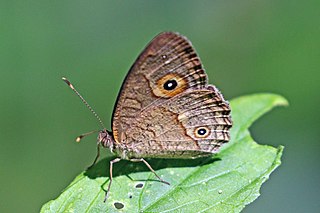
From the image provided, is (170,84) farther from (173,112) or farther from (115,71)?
(115,71)

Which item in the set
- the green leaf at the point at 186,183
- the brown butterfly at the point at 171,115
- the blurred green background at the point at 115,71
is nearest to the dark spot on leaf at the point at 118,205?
the green leaf at the point at 186,183

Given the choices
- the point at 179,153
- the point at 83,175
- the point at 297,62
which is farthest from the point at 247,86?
the point at 83,175

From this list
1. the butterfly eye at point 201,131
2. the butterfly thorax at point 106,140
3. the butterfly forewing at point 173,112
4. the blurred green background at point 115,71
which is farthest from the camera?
the blurred green background at point 115,71

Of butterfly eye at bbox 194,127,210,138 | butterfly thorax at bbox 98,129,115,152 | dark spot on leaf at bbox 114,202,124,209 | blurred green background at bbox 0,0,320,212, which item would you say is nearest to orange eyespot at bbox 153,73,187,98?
butterfly eye at bbox 194,127,210,138

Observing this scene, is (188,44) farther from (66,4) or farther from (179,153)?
(66,4)

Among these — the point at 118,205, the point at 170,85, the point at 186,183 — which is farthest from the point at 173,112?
the point at 118,205

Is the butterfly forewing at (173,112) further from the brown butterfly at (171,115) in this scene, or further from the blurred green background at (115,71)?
the blurred green background at (115,71)
